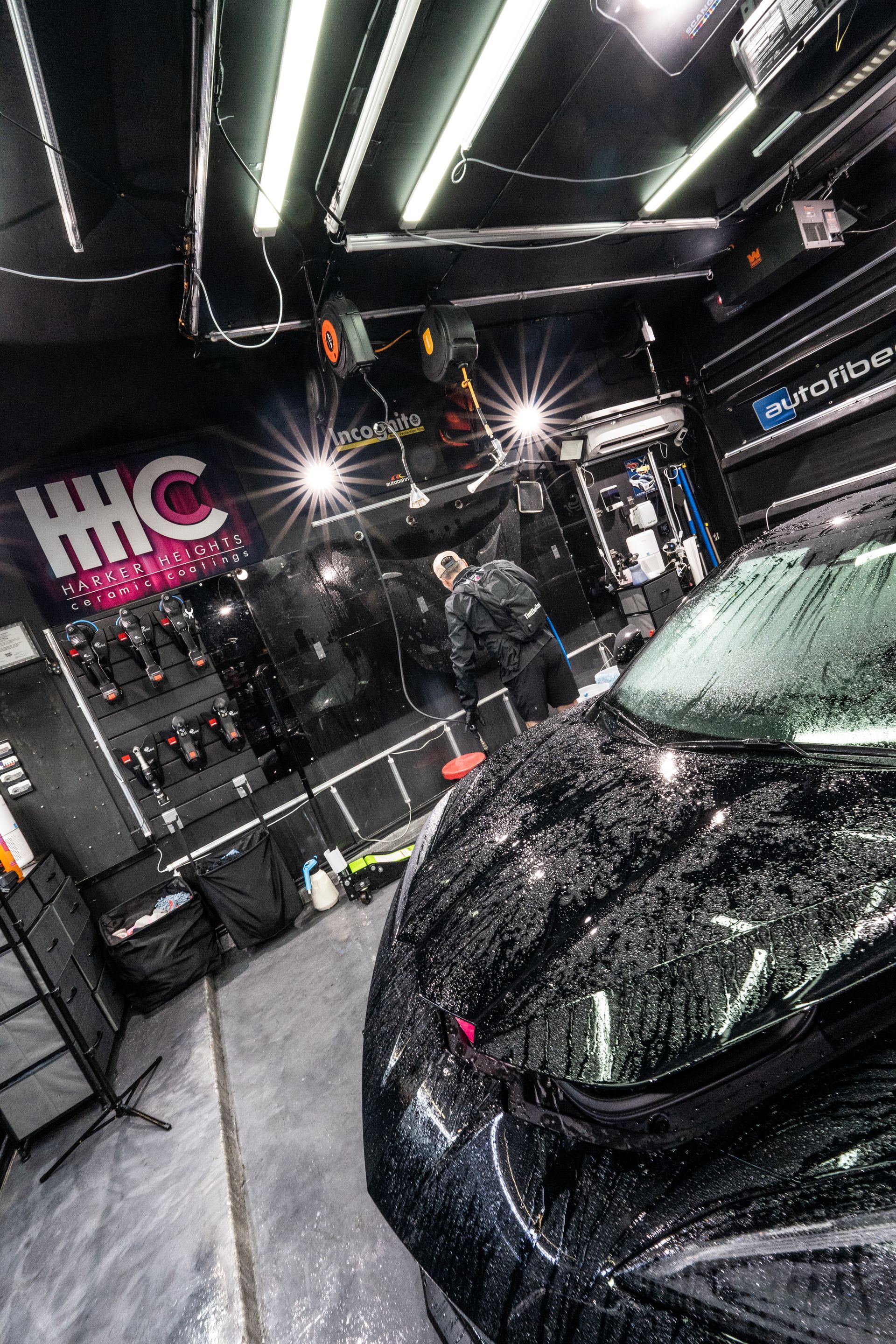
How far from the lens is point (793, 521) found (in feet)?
6.14

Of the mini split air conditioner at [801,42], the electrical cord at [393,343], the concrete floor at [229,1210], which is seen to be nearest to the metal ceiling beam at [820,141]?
the mini split air conditioner at [801,42]

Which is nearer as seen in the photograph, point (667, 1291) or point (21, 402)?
point (667, 1291)

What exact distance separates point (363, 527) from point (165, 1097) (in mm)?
4206

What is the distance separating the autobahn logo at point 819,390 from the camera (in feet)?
16.3

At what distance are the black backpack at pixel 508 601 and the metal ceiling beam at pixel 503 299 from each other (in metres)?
2.06

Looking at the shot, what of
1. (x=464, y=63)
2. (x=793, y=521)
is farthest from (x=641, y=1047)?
(x=464, y=63)

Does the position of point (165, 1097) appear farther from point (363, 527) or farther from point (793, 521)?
point (363, 527)

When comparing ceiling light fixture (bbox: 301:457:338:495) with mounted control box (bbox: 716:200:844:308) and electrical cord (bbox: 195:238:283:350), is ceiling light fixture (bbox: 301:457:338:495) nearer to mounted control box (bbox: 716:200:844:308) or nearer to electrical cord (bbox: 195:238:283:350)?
electrical cord (bbox: 195:238:283:350)

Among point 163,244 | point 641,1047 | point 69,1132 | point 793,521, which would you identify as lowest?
point 69,1132

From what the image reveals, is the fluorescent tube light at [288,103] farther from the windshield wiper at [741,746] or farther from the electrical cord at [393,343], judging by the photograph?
the windshield wiper at [741,746]

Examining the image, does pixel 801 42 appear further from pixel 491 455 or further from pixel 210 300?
pixel 491 455

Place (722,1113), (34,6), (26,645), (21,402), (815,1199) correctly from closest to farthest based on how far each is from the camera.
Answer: (815,1199) < (722,1113) < (34,6) < (21,402) < (26,645)

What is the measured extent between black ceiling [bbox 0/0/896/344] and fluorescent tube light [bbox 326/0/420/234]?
0.22 ft

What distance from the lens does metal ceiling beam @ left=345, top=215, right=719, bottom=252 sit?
3.27m
